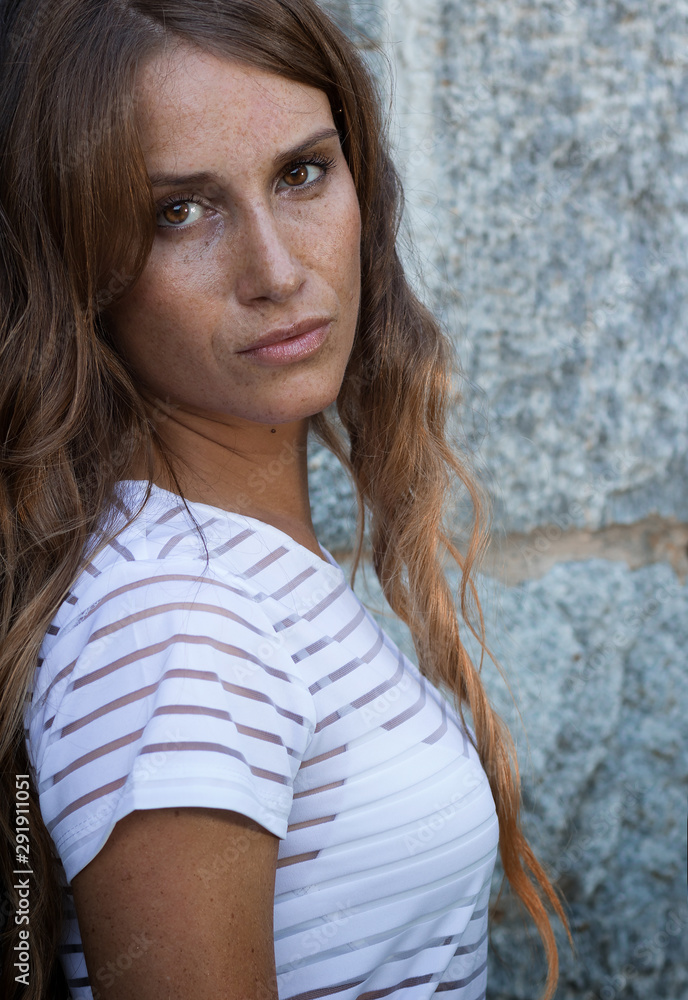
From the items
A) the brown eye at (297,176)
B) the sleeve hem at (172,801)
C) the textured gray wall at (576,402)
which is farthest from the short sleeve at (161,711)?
the textured gray wall at (576,402)

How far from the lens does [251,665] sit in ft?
2.66

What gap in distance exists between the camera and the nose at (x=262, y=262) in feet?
3.12

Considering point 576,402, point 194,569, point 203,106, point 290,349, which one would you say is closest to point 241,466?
point 290,349

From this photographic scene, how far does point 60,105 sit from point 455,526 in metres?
0.90

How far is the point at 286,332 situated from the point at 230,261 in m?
0.10

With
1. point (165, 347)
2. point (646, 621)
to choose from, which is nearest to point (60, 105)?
point (165, 347)

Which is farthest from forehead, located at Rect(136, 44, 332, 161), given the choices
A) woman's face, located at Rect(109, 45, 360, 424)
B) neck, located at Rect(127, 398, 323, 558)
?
neck, located at Rect(127, 398, 323, 558)

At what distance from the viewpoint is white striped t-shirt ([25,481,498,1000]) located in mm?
749

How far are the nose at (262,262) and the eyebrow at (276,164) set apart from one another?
0.06 m

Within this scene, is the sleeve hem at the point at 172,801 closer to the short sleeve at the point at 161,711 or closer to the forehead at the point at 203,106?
the short sleeve at the point at 161,711

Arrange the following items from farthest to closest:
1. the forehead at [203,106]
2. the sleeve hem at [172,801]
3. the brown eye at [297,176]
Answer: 1. the brown eye at [297,176]
2. the forehead at [203,106]
3. the sleeve hem at [172,801]

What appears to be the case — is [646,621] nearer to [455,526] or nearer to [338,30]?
[455,526]

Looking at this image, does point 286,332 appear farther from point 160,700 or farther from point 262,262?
point 160,700

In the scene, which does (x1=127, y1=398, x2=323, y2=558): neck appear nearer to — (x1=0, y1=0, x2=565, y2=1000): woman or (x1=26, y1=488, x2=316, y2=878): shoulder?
(x1=0, y1=0, x2=565, y2=1000): woman
